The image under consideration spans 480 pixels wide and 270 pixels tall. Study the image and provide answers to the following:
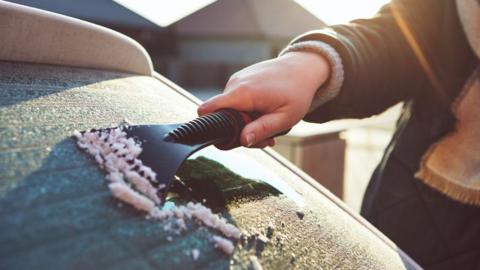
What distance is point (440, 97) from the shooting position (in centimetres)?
150

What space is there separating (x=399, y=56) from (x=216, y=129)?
0.85 metres

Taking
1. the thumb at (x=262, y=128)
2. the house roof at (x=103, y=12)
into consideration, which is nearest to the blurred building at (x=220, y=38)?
the house roof at (x=103, y=12)

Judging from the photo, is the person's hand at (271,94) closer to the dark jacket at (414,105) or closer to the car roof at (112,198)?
the car roof at (112,198)

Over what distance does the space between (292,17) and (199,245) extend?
48.8 feet

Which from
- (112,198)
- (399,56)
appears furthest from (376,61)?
(112,198)

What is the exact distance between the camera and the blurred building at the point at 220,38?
14.9 meters

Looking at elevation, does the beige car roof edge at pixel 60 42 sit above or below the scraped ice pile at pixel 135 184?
above

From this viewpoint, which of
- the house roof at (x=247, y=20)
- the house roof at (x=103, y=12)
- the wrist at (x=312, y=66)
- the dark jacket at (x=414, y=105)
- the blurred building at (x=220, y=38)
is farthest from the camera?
the blurred building at (x=220, y=38)

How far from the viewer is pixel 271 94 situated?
97 centimetres

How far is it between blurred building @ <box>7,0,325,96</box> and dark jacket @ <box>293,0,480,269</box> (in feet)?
43.4

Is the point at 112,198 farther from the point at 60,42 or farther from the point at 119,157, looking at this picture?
the point at 60,42

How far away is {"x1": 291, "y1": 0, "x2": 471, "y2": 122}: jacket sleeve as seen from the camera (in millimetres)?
1304

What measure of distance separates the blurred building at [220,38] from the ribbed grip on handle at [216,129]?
13804mm

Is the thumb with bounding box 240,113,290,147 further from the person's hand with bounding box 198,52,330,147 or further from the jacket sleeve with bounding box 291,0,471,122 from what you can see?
the jacket sleeve with bounding box 291,0,471,122
